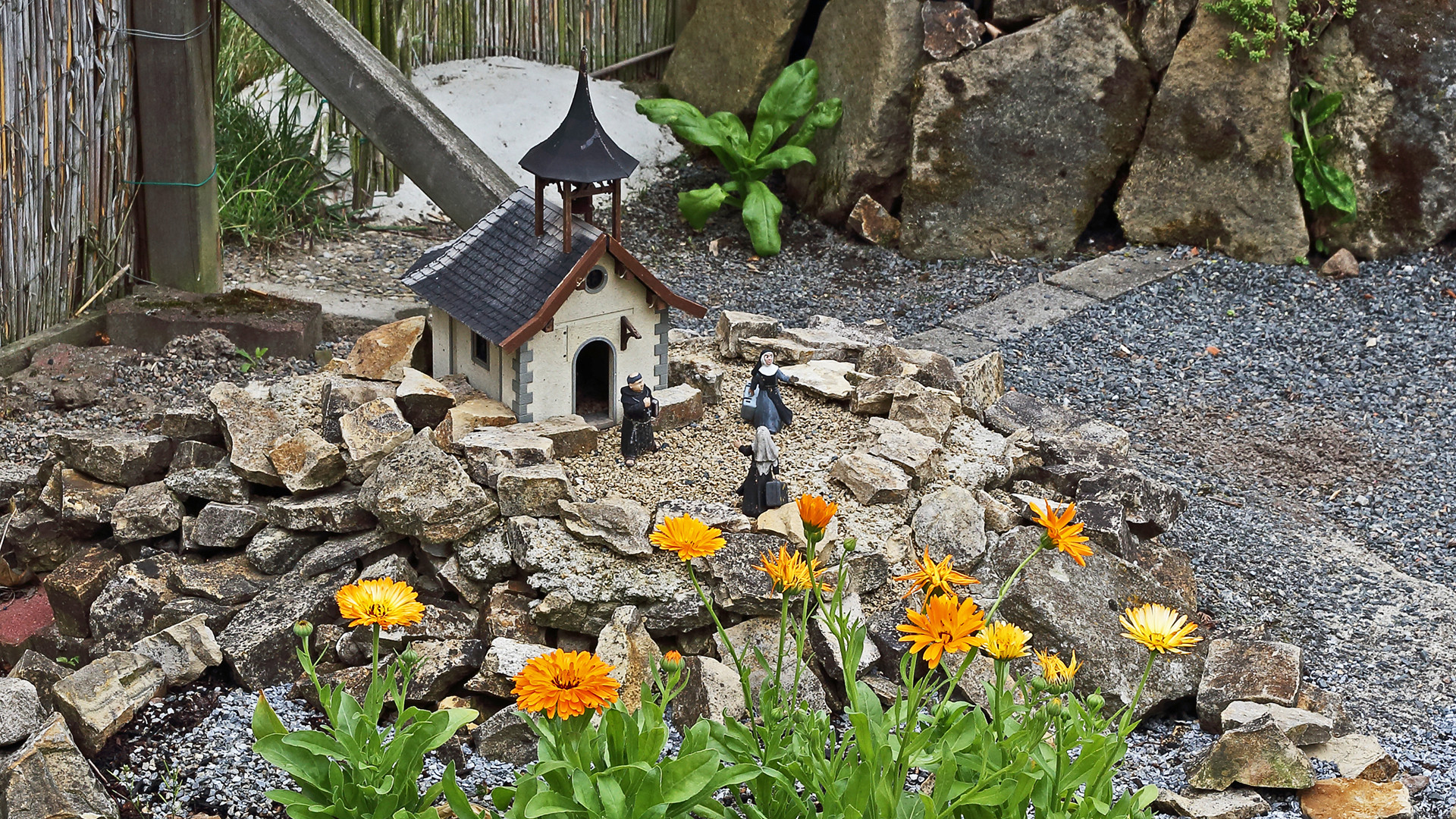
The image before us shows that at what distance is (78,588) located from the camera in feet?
13.6

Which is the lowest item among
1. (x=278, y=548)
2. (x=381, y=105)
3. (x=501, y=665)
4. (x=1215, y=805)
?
(x=1215, y=805)

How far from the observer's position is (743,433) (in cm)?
449

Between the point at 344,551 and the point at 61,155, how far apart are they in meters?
2.63

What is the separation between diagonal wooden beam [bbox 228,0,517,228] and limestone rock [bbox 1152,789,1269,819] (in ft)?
10.0

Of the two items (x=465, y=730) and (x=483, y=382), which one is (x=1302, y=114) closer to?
(x=483, y=382)

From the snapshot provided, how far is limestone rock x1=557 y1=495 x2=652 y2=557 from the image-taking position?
3830 millimetres

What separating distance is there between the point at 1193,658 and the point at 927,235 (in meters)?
4.02

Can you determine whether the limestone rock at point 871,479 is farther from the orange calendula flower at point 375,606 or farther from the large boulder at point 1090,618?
the orange calendula flower at point 375,606

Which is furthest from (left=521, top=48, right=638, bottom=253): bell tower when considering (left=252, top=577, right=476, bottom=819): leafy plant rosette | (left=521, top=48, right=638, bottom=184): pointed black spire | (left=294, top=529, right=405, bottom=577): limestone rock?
(left=252, top=577, right=476, bottom=819): leafy plant rosette

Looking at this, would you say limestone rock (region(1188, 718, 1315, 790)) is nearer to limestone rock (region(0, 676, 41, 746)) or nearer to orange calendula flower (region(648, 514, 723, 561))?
orange calendula flower (region(648, 514, 723, 561))

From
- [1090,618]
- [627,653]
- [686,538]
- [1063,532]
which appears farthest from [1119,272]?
[686,538]

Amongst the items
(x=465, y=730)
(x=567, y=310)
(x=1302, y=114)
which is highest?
(x=1302, y=114)

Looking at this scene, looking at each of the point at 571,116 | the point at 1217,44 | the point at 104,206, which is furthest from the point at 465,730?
the point at 1217,44

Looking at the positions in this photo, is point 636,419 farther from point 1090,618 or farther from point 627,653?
point 1090,618
